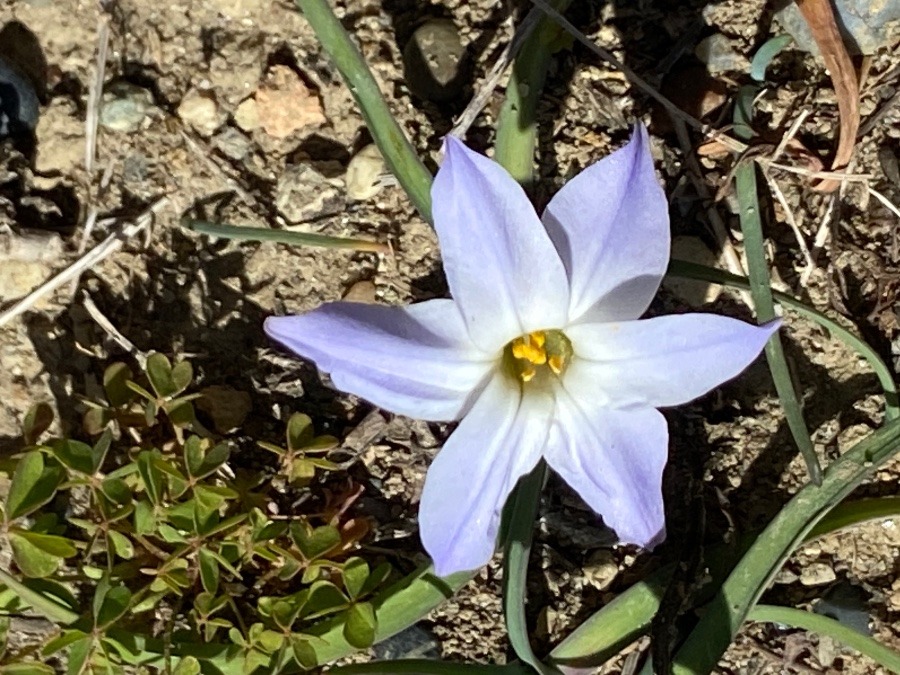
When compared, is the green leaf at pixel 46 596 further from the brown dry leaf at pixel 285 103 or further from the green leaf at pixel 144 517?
the brown dry leaf at pixel 285 103

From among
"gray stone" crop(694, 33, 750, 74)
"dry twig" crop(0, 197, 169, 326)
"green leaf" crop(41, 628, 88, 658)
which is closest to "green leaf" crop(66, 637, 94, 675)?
"green leaf" crop(41, 628, 88, 658)

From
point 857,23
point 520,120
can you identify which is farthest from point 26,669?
point 857,23

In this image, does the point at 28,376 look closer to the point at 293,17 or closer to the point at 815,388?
the point at 293,17

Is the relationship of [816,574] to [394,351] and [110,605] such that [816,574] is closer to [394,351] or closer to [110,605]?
[394,351]

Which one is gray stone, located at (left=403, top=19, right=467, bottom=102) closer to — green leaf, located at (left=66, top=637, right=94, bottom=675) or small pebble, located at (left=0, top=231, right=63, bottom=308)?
small pebble, located at (left=0, top=231, right=63, bottom=308)

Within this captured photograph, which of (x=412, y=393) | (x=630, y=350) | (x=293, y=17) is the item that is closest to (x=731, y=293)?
(x=630, y=350)

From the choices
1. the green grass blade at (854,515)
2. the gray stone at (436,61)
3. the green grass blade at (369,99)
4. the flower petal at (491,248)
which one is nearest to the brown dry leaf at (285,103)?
the gray stone at (436,61)
